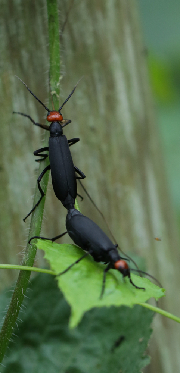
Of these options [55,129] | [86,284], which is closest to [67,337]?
[86,284]

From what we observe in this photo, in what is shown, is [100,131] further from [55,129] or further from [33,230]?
[33,230]

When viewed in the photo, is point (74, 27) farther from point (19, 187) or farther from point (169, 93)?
point (169, 93)

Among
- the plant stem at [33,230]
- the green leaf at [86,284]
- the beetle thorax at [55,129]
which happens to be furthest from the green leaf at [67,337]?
the beetle thorax at [55,129]

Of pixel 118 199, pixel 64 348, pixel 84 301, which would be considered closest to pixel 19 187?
pixel 118 199

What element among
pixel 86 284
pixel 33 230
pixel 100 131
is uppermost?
pixel 100 131

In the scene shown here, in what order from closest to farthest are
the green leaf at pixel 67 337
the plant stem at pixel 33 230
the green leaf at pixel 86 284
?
the green leaf at pixel 86 284, the plant stem at pixel 33 230, the green leaf at pixel 67 337

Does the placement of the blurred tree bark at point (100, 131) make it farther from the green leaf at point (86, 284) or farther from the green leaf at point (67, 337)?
the green leaf at point (86, 284)
